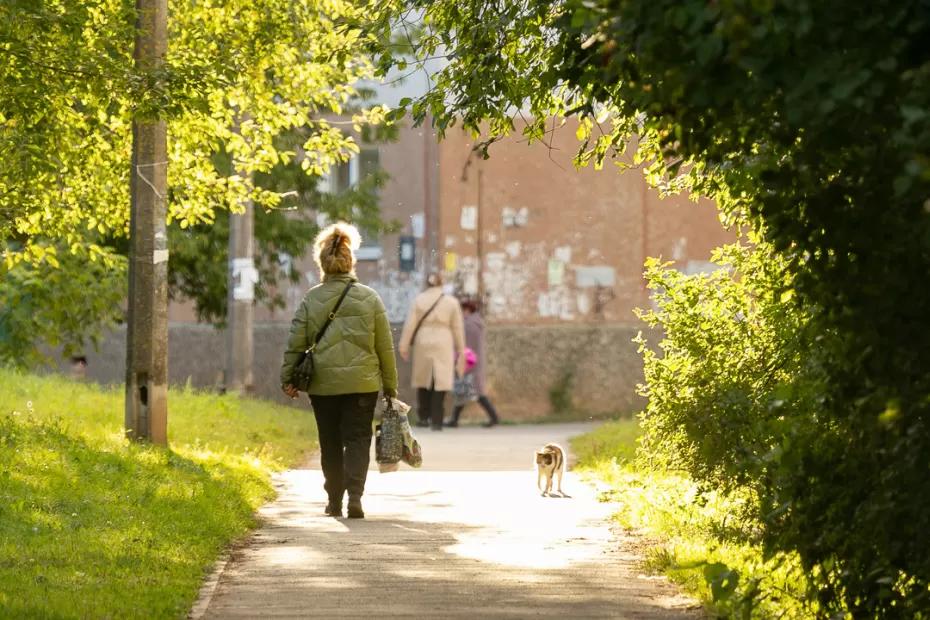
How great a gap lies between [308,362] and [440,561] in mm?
2591

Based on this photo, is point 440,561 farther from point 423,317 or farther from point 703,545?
point 423,317

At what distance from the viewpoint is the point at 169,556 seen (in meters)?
9.03

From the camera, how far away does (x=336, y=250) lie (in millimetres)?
11820

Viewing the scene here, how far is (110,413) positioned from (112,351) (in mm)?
14290

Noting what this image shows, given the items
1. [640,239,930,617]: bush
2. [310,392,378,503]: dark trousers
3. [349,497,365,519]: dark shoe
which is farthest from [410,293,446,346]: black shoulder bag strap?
[640,239,930,617]: bush

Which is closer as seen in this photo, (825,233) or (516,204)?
(825,233)

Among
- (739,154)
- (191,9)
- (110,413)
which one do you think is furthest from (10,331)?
(739,154)

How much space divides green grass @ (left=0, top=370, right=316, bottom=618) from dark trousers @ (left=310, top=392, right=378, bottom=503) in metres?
0.58

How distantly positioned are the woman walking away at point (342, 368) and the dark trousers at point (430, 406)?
11612 millimetres

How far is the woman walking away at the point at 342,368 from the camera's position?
11.5 meters

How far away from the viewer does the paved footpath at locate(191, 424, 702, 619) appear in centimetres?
775

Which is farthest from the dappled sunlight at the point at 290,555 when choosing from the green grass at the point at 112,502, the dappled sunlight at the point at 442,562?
the green grass at the point at 112,502

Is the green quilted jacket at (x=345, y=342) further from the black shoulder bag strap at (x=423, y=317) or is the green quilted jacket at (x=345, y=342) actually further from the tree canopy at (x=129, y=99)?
the black shoulder bag strap at (x=423, y=317)

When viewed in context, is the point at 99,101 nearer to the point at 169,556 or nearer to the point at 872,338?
the point at 169,556
